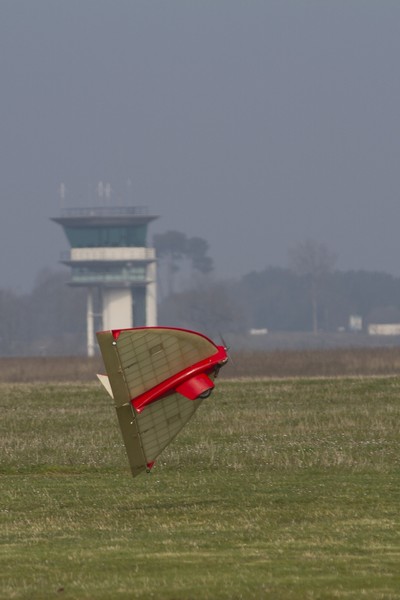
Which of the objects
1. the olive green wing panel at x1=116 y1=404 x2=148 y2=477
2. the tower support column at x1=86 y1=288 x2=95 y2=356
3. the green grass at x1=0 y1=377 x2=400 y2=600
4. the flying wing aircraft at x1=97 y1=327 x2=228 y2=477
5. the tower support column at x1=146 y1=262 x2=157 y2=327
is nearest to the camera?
the green grass at x1=0 y1=377 x2=400 y2=600

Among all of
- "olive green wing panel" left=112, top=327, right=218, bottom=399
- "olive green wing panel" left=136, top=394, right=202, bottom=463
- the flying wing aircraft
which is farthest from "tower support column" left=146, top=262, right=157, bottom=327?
"olive green wing panel" left=112, top=327, right=218, bottom=399

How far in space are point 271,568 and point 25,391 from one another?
3847cm

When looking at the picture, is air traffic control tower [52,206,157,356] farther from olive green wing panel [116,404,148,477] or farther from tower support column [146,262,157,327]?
olive green wing panel [116,404,148,477]

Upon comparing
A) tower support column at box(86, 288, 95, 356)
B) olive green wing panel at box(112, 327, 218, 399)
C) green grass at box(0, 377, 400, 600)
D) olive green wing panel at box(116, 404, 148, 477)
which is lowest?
tower support column at box(86, 288, 95, 356)

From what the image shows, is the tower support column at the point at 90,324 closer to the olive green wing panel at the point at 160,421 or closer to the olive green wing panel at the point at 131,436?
the olive green wing panel at the point at 160,421

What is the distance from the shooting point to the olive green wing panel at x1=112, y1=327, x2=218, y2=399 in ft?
71.2

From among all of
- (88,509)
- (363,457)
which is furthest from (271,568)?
(363,457)

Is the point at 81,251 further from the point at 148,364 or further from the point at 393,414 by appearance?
the point at 148,364

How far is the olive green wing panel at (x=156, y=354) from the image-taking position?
21.7 metres

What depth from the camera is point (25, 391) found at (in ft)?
180

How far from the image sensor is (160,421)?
2236 cm

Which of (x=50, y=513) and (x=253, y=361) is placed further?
(x=253, y=361)

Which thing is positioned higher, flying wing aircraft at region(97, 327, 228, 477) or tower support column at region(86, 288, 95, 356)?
flying wing aircraft at region(97, 327, 228, 477)

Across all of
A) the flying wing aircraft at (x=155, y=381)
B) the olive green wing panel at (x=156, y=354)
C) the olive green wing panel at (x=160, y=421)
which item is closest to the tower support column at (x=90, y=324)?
the olive green wing panel at (x=160, y=421)
